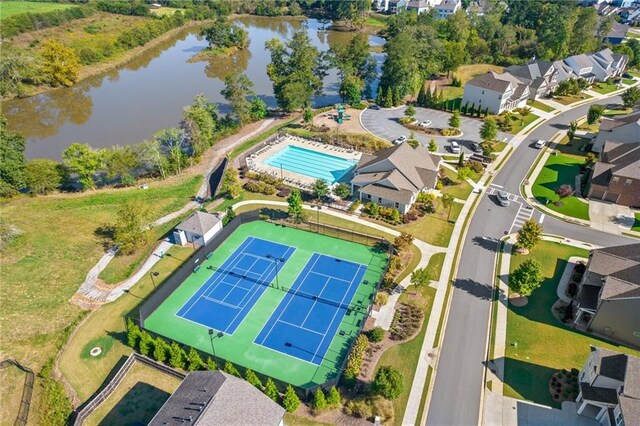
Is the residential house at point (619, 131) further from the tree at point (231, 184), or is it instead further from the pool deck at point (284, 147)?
the tree at point (231, 184)

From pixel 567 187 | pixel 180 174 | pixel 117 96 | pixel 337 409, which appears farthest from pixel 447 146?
pixel 117 96

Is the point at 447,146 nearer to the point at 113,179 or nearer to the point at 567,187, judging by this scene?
the point at 567,187

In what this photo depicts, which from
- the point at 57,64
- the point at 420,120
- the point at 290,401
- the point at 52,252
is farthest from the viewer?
the point at 57,64

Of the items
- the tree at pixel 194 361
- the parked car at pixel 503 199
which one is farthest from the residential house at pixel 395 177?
the tree at pixel 194 361

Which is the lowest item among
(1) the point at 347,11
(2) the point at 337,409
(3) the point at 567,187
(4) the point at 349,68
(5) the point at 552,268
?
(2) the point at 337,409

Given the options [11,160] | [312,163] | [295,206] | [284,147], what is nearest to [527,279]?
[295,206]

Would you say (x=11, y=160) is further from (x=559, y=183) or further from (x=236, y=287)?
(x=559, y=183)
